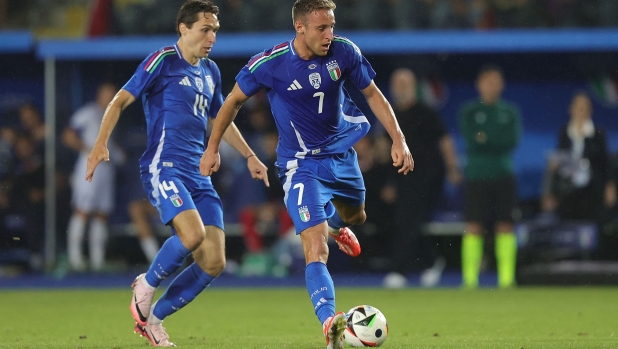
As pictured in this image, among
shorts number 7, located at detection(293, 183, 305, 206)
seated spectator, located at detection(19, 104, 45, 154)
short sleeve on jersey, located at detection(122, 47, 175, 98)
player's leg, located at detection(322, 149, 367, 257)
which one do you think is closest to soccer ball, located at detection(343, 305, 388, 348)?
shorts number 7, located at detection(293, 183, 305, 206)

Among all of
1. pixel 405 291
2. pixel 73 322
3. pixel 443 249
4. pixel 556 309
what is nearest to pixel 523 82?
pixel 443 249

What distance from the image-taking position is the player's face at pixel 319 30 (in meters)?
6.14

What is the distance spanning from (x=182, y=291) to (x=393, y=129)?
193 cm

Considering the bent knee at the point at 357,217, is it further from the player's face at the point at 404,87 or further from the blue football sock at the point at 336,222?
the player's face at the point at 404,87

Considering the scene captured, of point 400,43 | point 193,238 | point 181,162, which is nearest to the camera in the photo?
point 193,238

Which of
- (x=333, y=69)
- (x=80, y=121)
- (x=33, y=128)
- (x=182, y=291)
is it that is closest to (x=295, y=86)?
(x=333, y=69)

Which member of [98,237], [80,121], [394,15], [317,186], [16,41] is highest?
[394,15]

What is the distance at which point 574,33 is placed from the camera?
14172 mm

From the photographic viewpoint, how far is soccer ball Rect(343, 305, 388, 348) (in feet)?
19.3

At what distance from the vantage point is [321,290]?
5844mm

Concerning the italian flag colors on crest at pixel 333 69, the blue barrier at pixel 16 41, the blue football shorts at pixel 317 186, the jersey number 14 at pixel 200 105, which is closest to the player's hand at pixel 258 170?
the blue football shorts at pixel 317 186

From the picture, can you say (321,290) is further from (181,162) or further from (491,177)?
(491,177)

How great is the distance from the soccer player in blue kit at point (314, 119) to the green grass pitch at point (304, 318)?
87 centimetres

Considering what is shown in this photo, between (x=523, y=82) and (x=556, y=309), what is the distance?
7.56 meters
